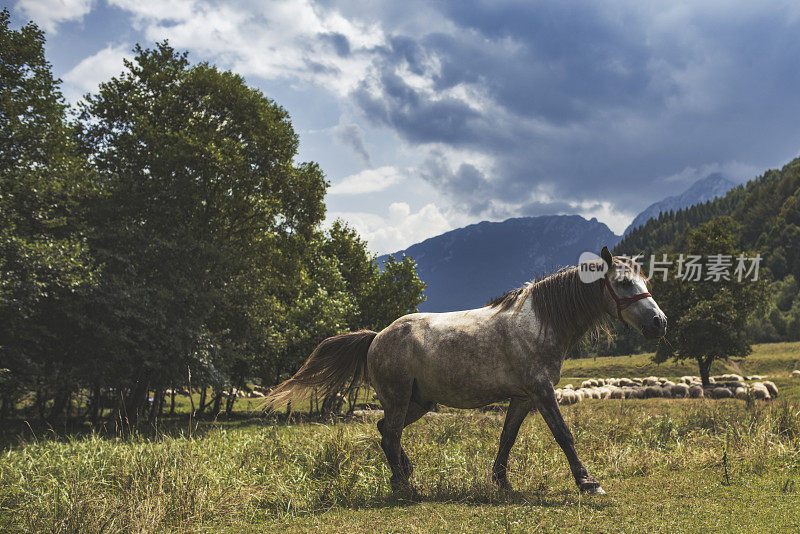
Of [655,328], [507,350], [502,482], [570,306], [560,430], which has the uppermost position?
[570,306]

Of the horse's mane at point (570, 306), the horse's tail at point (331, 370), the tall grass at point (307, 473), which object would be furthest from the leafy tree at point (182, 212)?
the horse's mane at point (570, 306)

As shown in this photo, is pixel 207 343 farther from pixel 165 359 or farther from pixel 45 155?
pixel 45 155

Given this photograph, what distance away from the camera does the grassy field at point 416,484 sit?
540 cm

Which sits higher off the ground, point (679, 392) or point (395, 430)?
point (395, 430)

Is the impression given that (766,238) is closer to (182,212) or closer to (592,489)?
(182,212)

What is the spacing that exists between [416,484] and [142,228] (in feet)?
59.6

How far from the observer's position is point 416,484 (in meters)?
6.96

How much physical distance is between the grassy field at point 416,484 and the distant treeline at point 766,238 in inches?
2647

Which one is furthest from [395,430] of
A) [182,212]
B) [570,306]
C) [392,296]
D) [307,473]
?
[392,296]

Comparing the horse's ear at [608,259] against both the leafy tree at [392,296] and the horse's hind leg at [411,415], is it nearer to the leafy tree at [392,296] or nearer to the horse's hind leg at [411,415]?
the horse's hind leg at [411,415]

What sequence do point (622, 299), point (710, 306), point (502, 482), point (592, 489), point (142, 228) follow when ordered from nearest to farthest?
point (592, 489) → point (622, 299) → point (502, 482) → point (142, 228) → point (710, 306)

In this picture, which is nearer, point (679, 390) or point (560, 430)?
point (560, 430)

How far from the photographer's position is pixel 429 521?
17.7 ft

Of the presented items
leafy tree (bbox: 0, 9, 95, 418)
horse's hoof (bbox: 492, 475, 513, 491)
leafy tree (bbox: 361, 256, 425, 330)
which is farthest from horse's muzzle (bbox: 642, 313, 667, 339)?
leafy tree (bbox: 361, 256, 425, 330)
